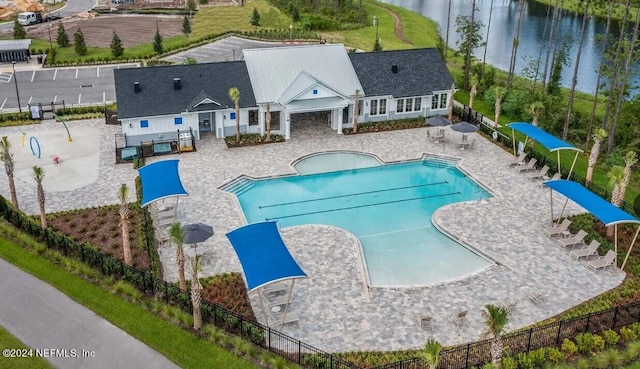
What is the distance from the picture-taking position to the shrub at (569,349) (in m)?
24.4

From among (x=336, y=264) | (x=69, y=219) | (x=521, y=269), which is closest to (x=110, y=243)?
(x=69, y=219)

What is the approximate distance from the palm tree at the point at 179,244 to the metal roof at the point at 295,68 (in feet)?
71.5

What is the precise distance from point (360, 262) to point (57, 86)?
42.3 m

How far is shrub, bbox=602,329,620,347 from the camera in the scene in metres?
24.9

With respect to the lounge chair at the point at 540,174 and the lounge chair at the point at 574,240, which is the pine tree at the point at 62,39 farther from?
the lounge chair at the point at 574,240

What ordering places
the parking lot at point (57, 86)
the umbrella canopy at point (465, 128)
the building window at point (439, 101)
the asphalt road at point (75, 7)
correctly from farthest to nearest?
the asphalt road at point (75, 7)
the parking lot at point (57, 86)
the building window at point (439, 101)
the umbrella canopy at point (465, 128)

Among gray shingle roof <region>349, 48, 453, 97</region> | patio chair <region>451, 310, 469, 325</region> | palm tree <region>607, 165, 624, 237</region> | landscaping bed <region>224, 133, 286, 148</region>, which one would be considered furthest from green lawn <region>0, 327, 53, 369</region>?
gray shingle roof <region>349, 48, 453, 97</region>

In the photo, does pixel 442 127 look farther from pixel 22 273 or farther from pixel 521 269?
pixel 22 273

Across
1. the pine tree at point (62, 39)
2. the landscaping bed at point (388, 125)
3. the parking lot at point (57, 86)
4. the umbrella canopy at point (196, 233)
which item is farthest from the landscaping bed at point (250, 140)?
the pine tree at point (62, 39)

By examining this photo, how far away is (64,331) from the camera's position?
984 inches

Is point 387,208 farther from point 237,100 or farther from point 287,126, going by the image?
point 237,100

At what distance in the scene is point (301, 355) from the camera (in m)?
24.3

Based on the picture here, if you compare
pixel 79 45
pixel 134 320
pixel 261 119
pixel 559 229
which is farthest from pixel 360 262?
pixel 79 45

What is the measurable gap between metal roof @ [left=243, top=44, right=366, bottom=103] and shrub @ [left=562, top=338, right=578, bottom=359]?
89.6ft
